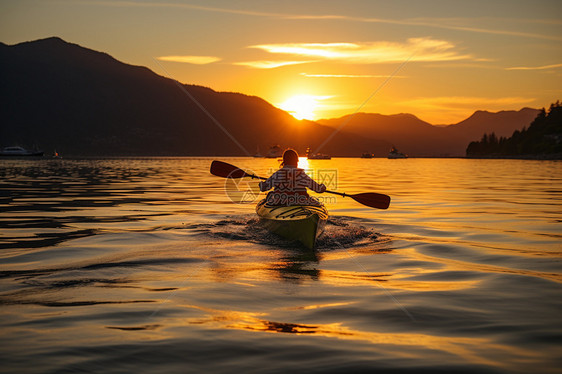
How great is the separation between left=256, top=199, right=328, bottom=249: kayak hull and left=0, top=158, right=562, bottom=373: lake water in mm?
293

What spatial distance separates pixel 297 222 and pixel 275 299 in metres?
4.54

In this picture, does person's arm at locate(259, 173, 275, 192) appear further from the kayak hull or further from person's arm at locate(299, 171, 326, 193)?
person's arm at locate(299, 171, 326, 193)

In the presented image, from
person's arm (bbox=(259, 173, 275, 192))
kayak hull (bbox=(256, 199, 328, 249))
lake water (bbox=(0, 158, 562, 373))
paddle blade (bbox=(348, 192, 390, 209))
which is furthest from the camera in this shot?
paddle blade (bbox=(348, 192, 390, 209))

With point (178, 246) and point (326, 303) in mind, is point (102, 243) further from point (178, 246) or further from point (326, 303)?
point (326, 303)

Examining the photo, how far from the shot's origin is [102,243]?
1143cm

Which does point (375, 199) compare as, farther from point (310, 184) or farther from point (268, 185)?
point (268, 185)

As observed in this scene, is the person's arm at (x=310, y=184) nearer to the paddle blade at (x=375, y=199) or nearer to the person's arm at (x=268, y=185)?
the person's arm at (x=268, y=185)

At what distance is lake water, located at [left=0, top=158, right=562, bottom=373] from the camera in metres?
4.90

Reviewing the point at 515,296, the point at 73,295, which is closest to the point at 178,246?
the point at 73,295

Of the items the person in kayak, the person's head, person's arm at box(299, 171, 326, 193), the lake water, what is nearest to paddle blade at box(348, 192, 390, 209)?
the lake water

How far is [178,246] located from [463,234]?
23.5 feet

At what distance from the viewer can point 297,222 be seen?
11.4 meters

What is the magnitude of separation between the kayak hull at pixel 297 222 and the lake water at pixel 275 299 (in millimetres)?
293

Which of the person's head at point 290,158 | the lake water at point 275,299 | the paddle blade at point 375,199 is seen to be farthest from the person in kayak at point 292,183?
the paddle blade at point 375,199
